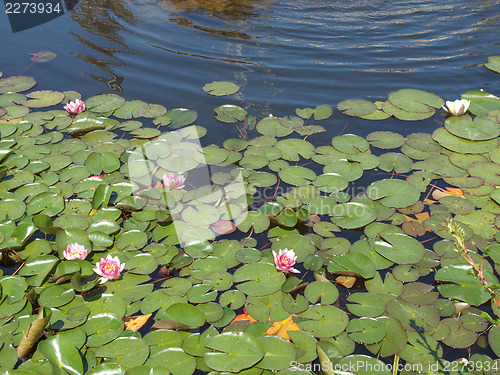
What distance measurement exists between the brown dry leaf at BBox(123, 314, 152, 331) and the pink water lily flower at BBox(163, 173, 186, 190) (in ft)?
2.98

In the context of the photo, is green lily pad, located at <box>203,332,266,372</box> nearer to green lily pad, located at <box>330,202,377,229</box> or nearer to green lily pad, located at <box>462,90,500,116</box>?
green lily pad, located at <box>330,202,377,229</box>

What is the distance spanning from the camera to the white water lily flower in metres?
3.41

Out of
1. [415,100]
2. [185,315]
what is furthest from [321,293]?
[415,100]

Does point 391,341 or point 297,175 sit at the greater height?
point 297,175

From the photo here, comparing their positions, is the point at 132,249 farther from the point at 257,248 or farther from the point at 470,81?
the point at 470,81

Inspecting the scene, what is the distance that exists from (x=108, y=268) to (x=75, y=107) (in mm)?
1819

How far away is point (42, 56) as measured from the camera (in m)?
4.56

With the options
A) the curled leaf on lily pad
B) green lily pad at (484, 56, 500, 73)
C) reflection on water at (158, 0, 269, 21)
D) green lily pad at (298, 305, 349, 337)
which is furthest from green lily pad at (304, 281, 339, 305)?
reflection on water at (158, 0, 269, 21)

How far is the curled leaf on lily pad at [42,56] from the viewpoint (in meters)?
4.51

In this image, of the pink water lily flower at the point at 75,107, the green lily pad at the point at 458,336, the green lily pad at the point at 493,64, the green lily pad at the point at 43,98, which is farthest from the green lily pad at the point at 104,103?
the green lily pad at the point at 493,64

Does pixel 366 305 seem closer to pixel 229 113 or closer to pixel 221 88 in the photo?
pixel 229 113

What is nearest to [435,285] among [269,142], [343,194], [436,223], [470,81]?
[436,223]

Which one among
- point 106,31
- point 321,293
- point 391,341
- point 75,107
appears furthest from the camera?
point 106,31

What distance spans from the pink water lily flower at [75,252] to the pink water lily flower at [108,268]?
14 cm
